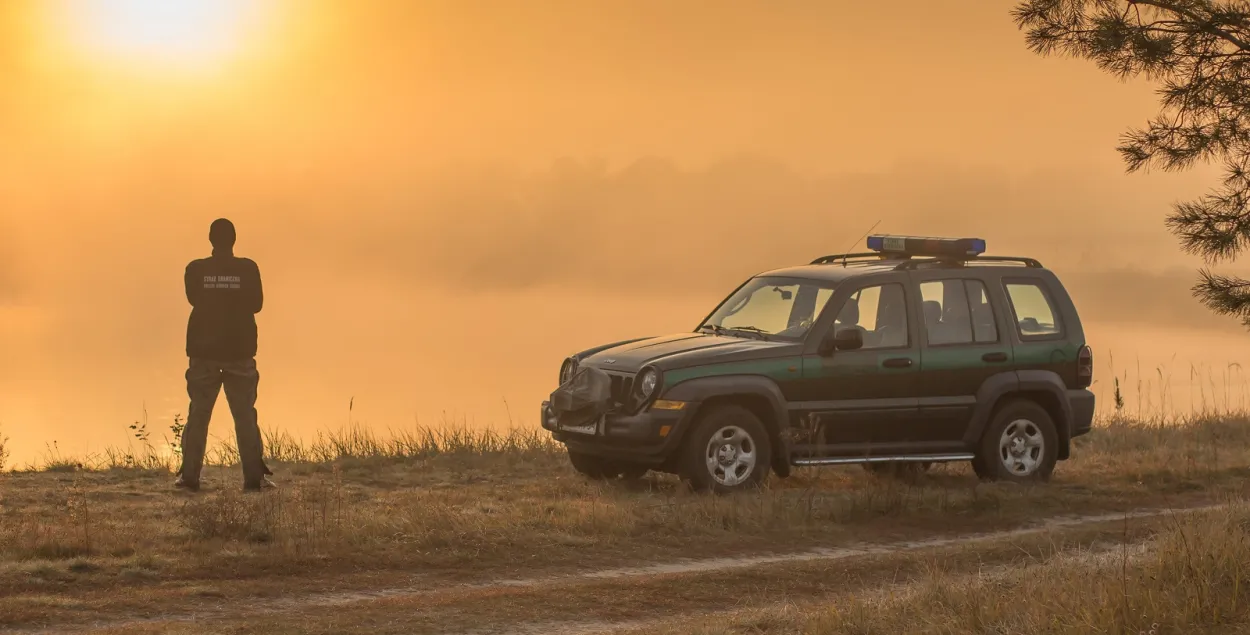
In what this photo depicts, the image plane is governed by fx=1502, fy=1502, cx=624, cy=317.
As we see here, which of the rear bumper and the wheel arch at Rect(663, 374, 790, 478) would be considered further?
the rear bumper

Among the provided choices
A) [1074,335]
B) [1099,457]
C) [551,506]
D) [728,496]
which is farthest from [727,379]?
[1099,457]

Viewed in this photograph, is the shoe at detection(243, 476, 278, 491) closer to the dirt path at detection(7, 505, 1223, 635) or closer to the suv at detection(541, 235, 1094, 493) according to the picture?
the suv at detection(541, 235, 1094, 493)

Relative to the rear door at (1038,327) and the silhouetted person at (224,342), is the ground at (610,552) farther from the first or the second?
the rear door at (1038,327)

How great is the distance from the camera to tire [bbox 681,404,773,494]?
12.6m

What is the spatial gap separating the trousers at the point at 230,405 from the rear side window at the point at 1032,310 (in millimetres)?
7002

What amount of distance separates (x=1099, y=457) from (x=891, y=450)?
13.5ft

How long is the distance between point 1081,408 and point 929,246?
2.12 m

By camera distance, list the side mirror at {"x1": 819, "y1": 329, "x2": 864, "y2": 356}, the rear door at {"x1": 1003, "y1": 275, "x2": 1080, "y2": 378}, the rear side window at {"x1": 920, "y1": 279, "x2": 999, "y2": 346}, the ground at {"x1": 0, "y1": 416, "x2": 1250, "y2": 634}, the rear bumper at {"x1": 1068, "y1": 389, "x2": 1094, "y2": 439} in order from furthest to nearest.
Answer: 1. the rear bumper at {"x1": 1068, "y1": 389, "x2": 1094, "y2": 439}
2. the rear door at {"x1": 1003, "y1": 275, "x2": 1080, "y2": 378}
3. the rear side window at {"x1": 920, "y1": 279, "x2": 999, "y2": 346}
4. the side mirror at {"x1": 819, "y1": 329, "x2": 864, "y2": 356}
5. the ground at {"x1": 0, "y1": 416, "x2": 1250, "y2": 634}

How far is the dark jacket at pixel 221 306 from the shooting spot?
13.1 m

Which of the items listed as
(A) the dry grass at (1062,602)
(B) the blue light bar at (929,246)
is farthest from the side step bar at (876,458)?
(A) the dry grass at (1062,602)

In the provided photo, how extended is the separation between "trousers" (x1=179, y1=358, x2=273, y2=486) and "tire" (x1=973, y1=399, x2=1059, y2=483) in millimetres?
6590

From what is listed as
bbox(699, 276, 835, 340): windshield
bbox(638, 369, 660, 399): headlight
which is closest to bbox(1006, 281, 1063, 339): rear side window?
bbox(699, 276, 835, 340): windshield

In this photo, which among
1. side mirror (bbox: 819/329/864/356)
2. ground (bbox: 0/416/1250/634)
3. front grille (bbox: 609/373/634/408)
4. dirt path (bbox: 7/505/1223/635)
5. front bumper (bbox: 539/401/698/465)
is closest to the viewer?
ground (bbox: 0/416/1250/634)

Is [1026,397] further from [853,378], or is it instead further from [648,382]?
[648,382]
